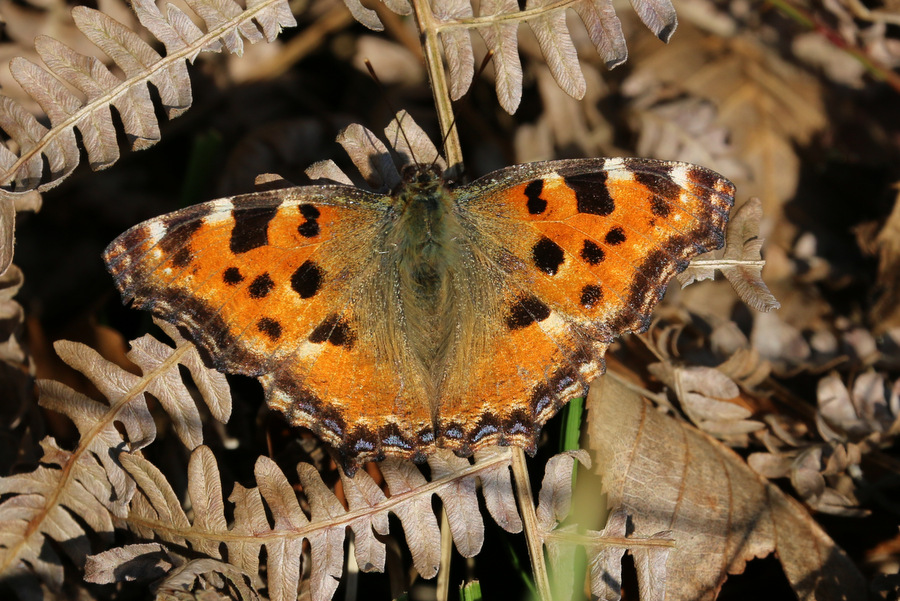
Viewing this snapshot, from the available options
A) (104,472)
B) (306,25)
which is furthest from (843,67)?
(104,472)

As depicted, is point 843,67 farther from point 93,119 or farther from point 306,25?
point 93,119

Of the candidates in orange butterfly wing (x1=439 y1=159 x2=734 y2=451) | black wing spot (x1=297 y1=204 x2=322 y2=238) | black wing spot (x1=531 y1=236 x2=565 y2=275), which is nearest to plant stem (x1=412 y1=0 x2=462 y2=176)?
orange butterfly wing (x1=439 y1=159 x2=734 y2=451)

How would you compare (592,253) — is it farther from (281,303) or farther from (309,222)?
(281,303)

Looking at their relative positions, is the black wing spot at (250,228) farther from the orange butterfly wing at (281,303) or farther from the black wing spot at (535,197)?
the black wing spot at (535,197)

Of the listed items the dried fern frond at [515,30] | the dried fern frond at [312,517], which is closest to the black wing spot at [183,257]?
the dried fern frond at [312,517]

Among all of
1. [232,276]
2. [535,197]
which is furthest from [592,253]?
[232,276]

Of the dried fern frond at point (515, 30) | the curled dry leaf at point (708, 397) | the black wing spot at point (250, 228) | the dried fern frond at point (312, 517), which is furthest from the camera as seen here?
the curled dry leaf at point (708, 397)

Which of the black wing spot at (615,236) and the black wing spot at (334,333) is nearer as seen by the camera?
the black wing spot at (615,236)
